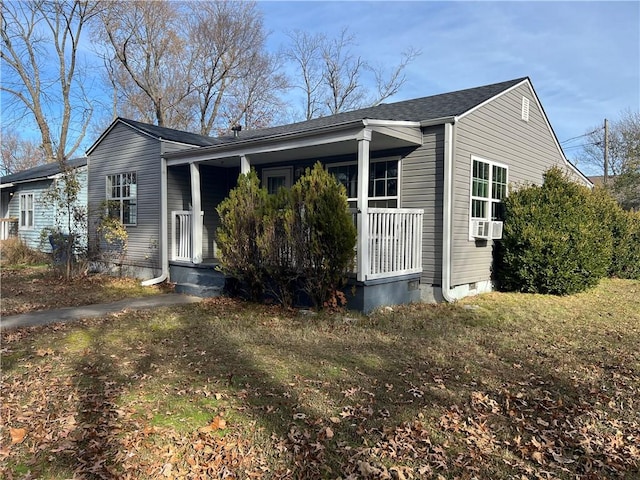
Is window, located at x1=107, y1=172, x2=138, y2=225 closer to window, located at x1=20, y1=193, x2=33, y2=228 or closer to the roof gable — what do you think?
the roof gable

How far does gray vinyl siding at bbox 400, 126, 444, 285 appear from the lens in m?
7.55

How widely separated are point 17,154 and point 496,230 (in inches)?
1524

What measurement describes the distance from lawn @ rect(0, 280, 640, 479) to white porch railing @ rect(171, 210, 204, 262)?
3360 millimetres

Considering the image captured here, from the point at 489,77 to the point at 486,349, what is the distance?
15.9m

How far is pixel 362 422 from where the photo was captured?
→ 3164 millimetres

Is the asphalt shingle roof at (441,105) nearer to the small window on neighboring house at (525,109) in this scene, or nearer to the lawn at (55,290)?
the small window on neighboring house at (525,109)

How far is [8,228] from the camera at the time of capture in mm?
16859

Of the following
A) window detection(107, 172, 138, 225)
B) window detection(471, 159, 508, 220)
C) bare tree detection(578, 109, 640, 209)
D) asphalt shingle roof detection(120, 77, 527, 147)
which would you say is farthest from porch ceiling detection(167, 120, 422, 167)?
bare tree detection(578, 109, 640, 209)

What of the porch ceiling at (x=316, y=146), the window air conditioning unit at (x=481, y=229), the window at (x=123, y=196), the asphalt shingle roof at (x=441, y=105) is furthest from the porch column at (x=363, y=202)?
the window at (x=123, y=196)

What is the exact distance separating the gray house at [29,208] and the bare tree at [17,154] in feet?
64.1

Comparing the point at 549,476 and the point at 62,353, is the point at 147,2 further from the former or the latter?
the point at 549,476

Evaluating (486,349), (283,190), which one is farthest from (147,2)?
(486,349)

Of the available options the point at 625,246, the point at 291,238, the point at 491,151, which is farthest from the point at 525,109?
the point at 291,238

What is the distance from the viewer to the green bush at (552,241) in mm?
8227
